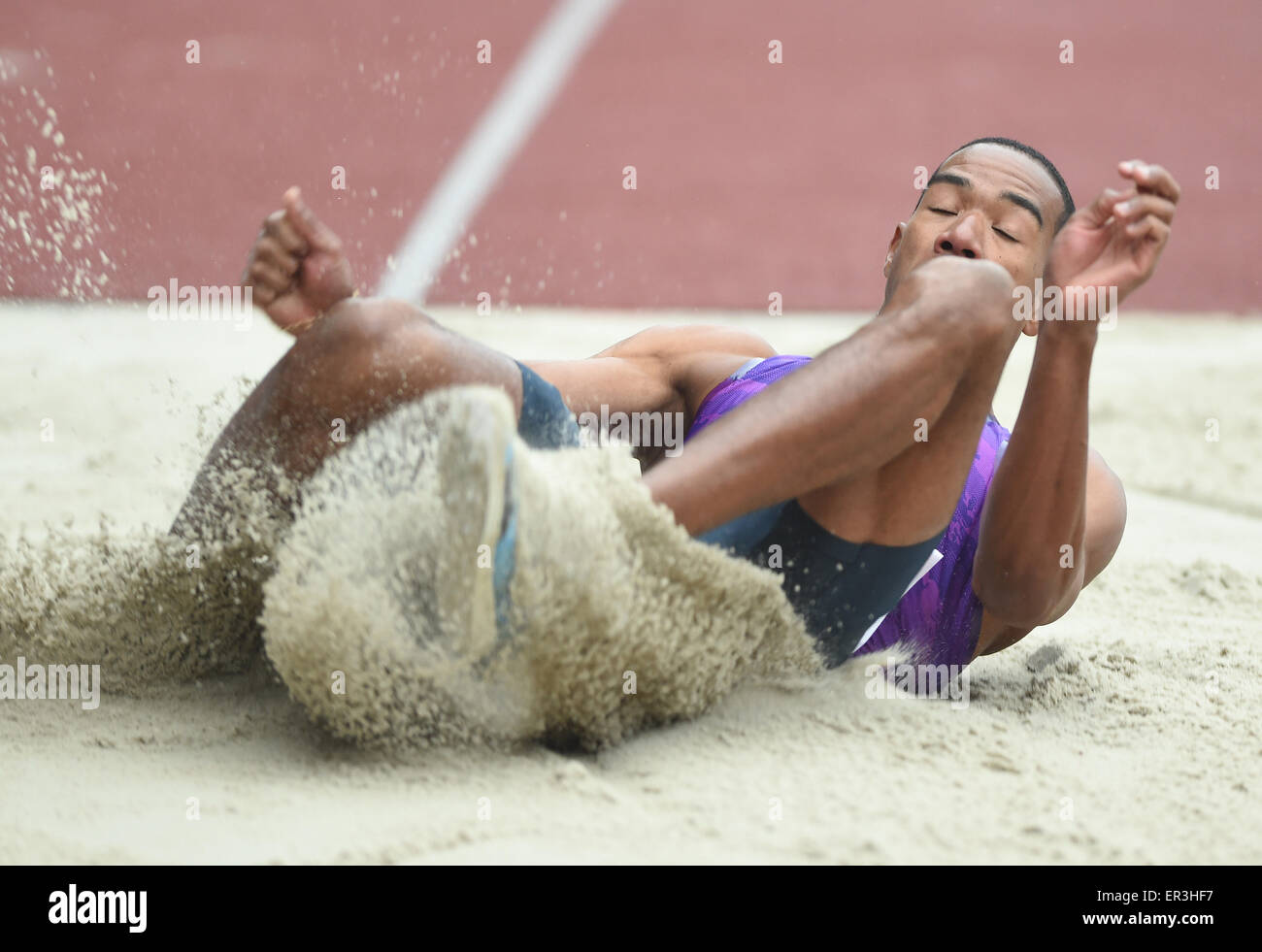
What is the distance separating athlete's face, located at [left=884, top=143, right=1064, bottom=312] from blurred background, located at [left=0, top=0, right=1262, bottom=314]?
3.28 m

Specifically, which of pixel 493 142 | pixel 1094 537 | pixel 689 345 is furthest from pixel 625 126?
pixel 1094 537

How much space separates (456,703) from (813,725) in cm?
40

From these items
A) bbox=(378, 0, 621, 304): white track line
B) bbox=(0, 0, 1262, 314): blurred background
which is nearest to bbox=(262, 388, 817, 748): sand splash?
bbox=(378, 0, 621, 304): white track line

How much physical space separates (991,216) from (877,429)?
2.04 ft

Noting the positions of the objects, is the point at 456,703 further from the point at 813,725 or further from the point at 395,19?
the point at 395,19

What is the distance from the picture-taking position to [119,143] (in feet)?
16.7

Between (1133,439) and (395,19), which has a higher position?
(395,19)

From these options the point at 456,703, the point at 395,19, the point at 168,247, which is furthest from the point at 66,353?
the point at 456,703

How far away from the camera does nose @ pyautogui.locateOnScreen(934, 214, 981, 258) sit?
178 centimetres

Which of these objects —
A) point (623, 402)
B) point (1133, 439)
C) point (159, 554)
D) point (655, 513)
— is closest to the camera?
point (655, 513)

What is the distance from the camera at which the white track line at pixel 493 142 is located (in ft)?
16.3

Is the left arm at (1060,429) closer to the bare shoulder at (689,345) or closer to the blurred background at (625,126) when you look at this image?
the bare shoulder at (689,345)

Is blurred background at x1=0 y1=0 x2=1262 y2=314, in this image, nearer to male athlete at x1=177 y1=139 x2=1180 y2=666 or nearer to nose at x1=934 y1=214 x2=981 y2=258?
nose at x1=934 y1=214 x2=981 y2=258

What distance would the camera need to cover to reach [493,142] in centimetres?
546
